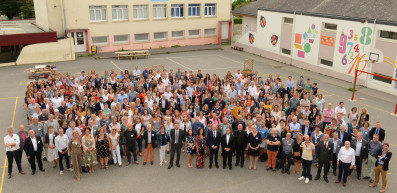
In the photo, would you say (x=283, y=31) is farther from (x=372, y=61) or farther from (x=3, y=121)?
(x=3, y=121)

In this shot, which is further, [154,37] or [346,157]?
[154,37]

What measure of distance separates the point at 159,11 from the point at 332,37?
61.9 feet

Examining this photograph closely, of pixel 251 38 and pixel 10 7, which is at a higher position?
pixel 10 7

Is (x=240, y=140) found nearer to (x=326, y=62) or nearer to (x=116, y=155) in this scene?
(x=116, y=155)

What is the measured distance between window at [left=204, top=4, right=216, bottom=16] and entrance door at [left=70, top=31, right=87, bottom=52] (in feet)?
46.1

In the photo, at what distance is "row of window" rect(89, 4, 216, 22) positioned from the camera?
1313 inches

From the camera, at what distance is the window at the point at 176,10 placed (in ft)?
121

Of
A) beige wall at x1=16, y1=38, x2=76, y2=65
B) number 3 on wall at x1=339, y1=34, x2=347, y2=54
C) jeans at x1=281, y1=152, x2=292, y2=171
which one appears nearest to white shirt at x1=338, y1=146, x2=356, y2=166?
jeans at x1=281, y1=152, x2=292, y2=171

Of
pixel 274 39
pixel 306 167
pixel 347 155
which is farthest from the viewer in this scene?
pixel 274 39

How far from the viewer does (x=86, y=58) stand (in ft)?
105

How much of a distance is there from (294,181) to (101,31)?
2744 centimetres

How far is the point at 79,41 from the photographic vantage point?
110 ft

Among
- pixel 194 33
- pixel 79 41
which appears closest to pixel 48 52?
pixel 79 41

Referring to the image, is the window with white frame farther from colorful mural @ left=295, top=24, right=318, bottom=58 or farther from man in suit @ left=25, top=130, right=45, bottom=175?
man in suit @ left=25, top=130, right=45, bottom=175
